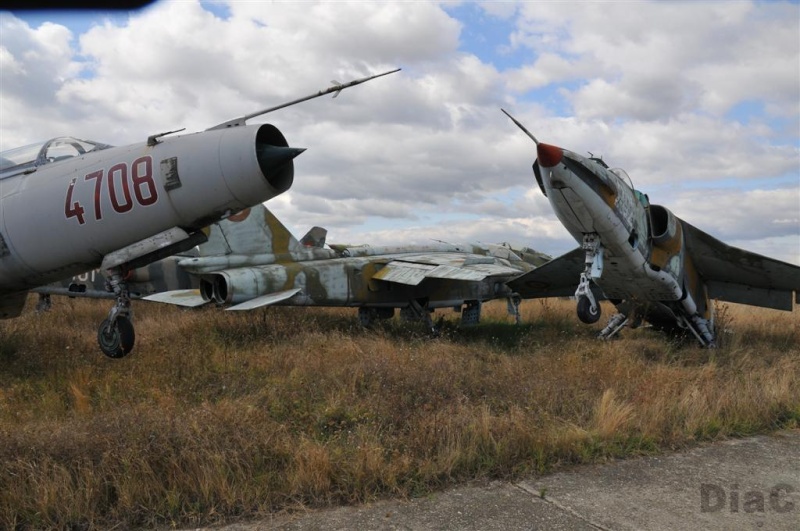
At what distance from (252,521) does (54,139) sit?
580 cm

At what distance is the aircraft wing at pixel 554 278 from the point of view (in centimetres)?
1112

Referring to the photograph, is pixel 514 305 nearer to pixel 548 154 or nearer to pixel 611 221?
pixel 611 221

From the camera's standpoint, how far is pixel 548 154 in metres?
7.39

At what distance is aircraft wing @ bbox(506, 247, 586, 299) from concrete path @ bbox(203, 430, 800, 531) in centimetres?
633

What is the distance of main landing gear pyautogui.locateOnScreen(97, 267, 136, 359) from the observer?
6.34 meters

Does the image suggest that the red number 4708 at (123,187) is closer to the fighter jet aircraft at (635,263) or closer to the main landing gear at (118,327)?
the main landing gear at (118,327)

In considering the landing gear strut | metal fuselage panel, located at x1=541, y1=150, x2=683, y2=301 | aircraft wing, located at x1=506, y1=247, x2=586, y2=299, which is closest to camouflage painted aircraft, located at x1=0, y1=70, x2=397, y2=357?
metal fuselage panel, located at x1=541, y1=150, x2=683, y2=301

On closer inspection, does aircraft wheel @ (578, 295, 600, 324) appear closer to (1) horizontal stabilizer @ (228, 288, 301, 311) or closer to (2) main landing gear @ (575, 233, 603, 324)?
(2) main landing gear @ (575, 233, 603, 324)

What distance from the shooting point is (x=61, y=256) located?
21.6ft

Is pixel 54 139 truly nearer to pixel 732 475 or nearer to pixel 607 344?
pixel 732 475

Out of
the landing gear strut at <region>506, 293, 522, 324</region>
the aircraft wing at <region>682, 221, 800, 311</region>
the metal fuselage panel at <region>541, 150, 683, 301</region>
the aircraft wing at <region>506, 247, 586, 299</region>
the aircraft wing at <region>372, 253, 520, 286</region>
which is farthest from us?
the landing gear strut at <region>506, 293, 522, 324</region>

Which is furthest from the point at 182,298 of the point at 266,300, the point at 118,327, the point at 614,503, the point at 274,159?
the point at 614,503

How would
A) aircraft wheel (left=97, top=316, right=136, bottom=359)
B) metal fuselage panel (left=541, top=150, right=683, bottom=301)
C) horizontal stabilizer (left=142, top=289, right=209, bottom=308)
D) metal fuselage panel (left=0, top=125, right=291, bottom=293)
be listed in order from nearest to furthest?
metal fuselage panel (left=0, top=125, right=291, bottom=293) → aircraft wheel (left=97, top=316, right=136, bottom=359) → metal fuselage panel (left=541, top=150, right=683, bottom=301) → horizontal stabilizer (left=142, top=289, right=209, bottom=308)

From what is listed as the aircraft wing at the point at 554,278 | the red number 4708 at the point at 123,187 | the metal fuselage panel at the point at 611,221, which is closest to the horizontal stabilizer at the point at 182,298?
the red number 4708 at the point at 123,187
